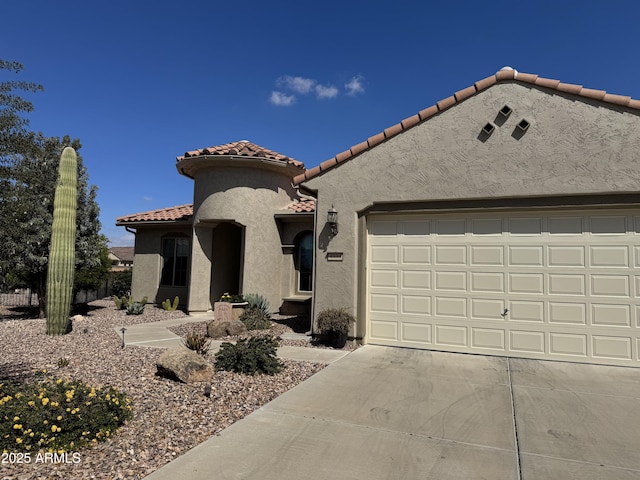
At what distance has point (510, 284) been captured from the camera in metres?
7.39

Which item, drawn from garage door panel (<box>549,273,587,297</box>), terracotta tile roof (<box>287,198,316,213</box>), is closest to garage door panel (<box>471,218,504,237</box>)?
garage door panel (<box>549,273,587,297</box>)

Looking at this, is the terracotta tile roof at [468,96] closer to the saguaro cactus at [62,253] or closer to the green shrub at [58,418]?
the saguaro cactus at [62,253]

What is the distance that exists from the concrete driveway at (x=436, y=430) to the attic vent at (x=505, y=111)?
15.0 ft

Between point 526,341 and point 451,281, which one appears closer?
point 526,341

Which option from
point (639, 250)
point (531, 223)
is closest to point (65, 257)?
point (531, 223)

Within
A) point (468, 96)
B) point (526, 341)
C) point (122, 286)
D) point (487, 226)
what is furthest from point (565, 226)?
point (122, 286)

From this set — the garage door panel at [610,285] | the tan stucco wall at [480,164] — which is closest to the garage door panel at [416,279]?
the tan stucco wall at [480,164]

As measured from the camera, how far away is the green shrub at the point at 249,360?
19.7ft

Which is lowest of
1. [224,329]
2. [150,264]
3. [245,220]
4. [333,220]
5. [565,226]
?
[224,329]

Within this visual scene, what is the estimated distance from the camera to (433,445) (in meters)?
3.81

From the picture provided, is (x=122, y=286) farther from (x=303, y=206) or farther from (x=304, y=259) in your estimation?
(x=303, y=206)

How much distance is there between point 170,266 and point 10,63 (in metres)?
11.4

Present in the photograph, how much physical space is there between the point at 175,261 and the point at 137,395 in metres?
11.3

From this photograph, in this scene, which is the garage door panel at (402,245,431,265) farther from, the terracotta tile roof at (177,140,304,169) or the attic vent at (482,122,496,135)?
the terracotta tile roof at (177,140,304,169)
